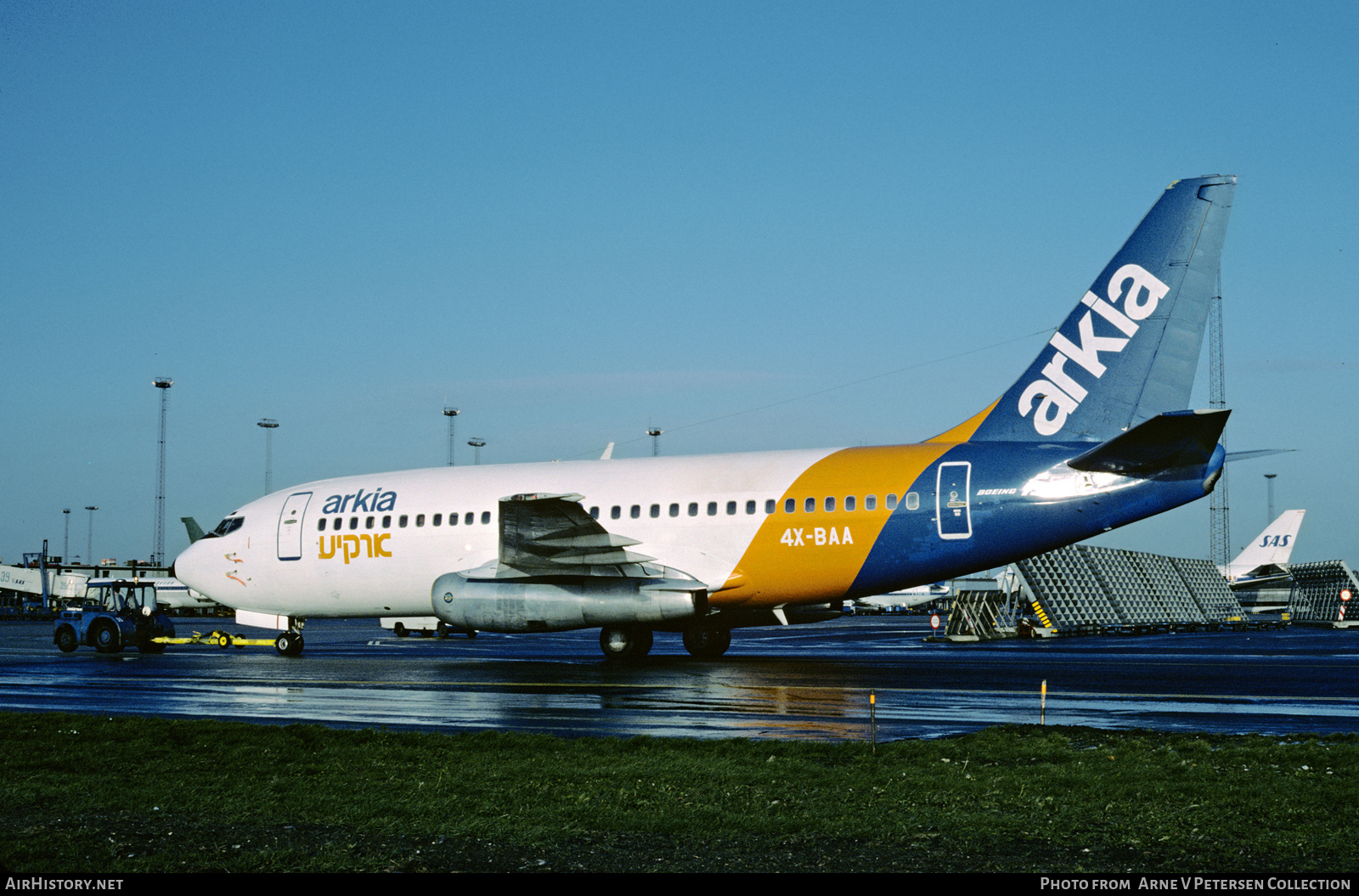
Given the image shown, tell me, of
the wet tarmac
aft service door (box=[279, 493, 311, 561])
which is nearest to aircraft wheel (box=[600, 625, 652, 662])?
the wet tarmac

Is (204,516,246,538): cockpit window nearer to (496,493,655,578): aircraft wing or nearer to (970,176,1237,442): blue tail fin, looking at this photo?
(496,493,655,578): aircraft wing

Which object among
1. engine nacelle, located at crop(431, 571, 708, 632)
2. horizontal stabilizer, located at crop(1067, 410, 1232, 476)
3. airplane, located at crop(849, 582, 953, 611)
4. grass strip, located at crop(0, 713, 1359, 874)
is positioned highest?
horizontal stabilizer, located at crop(1067, 410, 1232, 476)

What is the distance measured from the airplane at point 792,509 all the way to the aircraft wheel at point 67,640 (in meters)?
5.84

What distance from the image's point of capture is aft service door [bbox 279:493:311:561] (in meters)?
27.3

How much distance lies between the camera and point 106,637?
30375 mm

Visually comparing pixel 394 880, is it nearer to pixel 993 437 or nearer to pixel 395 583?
pixel 993 437

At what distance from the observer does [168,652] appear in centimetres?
3027

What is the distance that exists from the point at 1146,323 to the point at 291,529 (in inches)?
765

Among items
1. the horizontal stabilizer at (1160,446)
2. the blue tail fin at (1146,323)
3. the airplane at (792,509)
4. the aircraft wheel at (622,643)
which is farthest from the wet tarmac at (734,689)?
the blue tail fin at (1146,323)

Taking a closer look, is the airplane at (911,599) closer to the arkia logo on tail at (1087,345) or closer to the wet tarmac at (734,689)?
the wet tarmac at (734,689)

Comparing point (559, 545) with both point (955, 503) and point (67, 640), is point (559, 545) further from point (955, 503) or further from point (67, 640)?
point (67, 640)

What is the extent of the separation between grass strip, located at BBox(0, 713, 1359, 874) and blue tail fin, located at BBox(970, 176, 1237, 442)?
36.1 ft

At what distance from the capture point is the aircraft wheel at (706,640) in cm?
2536

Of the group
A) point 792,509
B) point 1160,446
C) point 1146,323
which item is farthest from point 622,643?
point 1146,323
